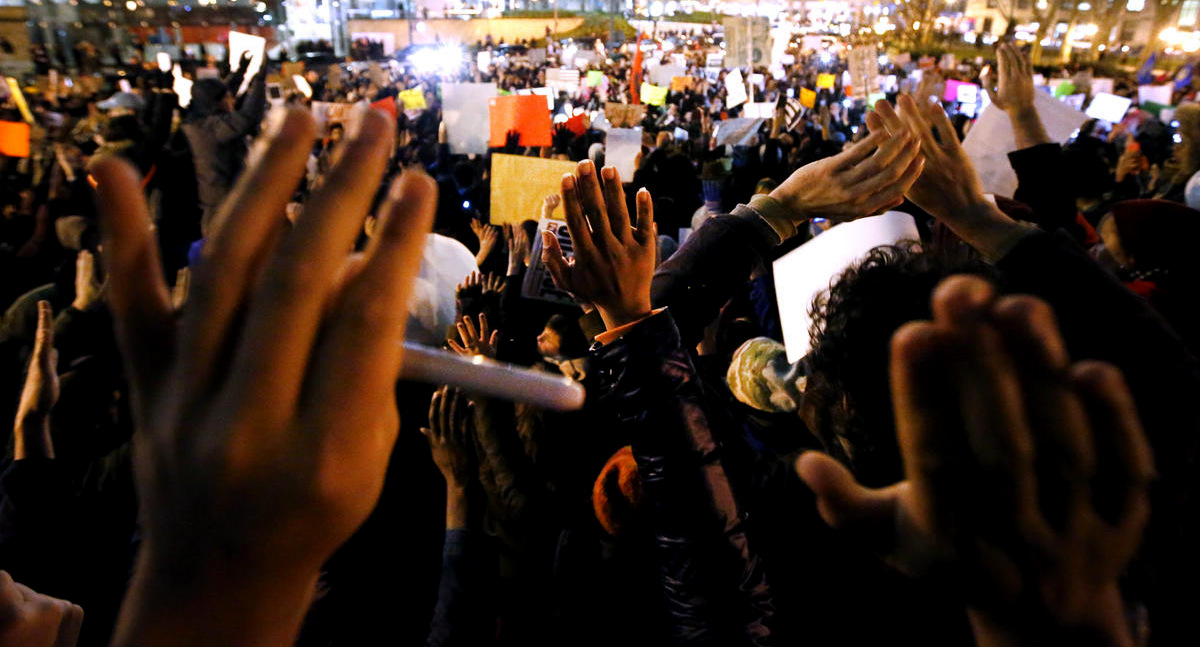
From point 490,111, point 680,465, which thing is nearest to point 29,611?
point 680,465

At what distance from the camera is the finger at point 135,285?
1.82ft

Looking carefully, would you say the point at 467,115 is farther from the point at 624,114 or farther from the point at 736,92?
the point at 736,92

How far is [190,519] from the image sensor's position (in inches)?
21.3

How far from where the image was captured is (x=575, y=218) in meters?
1.20

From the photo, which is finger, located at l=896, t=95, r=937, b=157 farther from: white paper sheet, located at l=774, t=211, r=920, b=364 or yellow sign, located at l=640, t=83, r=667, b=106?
yellow sign, located at l=640, t=83, r=667, b=106

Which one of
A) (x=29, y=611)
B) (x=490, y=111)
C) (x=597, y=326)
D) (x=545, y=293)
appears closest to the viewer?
(x=29, y=611)

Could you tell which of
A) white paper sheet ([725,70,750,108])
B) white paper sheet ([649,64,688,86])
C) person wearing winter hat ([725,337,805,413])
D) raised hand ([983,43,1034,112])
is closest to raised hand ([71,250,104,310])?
person wearing winter hat ([725,337,805,413])

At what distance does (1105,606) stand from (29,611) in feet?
4.13

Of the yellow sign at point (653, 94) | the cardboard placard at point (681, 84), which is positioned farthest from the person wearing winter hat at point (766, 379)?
the cardboard placard at point (681, 84)

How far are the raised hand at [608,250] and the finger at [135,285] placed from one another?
709mm

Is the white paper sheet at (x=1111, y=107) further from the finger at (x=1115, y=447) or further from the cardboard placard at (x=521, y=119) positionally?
the finger at (x=1115, y=447)

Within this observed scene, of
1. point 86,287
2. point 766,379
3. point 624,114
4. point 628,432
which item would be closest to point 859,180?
point 628,432

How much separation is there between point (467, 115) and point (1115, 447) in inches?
266

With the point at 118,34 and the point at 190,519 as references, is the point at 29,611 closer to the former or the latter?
the point at 190,519
